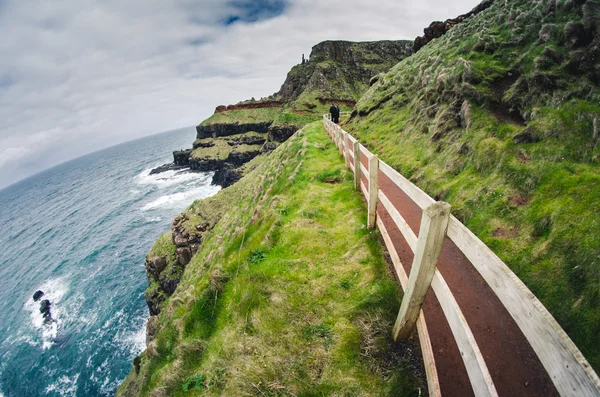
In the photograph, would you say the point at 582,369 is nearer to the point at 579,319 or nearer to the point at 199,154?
the point at 579,319

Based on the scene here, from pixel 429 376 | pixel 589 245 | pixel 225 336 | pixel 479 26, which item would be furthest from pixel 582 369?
pixel 479 26

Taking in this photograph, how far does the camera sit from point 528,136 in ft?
23.4

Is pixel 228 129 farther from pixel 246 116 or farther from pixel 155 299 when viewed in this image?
pixel 155 299

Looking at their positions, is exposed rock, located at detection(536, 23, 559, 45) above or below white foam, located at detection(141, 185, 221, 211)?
above

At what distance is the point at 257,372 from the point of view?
3.99m

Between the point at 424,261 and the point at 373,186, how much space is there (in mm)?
3768

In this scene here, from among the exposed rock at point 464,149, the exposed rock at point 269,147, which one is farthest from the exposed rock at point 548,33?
the exposed rock at point 269,147

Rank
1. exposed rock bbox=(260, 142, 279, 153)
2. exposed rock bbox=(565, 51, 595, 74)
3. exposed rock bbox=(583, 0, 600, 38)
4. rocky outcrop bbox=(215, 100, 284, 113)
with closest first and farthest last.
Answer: exposed rock bbox=(565, 51, 595, 74) → exposed rock bbox=(583, 0, 600, 38) → exposed rock bbox=(260, 142, 279, 153) → rocky outcrop bbox=(215, 100, 284, 113)

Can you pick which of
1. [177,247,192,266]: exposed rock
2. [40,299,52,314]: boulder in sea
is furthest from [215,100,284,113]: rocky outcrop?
[177,247,192,266]: exposed rock

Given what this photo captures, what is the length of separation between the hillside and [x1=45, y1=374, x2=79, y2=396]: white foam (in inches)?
2358

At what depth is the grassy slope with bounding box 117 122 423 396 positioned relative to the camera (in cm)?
375

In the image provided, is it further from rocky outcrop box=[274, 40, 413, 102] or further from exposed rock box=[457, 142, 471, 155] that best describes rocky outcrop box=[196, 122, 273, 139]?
exposed rock box=[457, 142, 471, 155]

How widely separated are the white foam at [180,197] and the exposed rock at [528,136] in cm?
6356

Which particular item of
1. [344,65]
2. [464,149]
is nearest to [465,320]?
[464,149]
